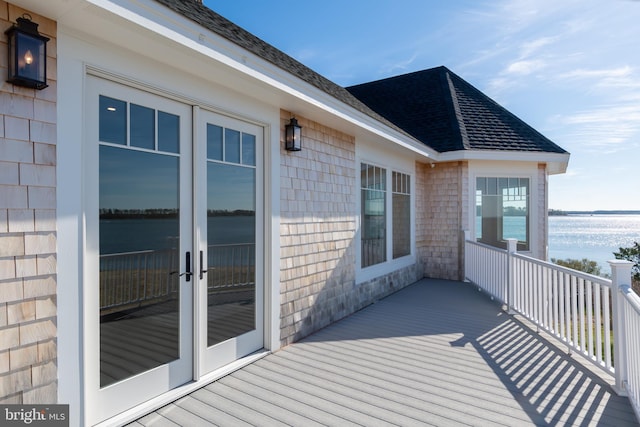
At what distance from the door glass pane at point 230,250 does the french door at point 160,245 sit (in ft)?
0.03

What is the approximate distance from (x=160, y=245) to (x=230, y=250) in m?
0.77

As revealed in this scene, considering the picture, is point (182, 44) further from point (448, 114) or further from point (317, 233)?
point (448, 114)

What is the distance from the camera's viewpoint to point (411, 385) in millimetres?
3023

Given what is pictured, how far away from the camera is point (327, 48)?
11180mm

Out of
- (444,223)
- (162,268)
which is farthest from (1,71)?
(444,223)

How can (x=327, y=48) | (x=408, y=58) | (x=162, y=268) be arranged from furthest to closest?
(x=408, y=58) → (x=327, y=48) → (x=162, y=268)

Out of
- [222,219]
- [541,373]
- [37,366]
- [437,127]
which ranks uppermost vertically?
[437,127]

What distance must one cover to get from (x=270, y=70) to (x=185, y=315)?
229 cm

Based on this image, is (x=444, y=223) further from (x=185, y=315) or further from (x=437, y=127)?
(x=185, y=315)

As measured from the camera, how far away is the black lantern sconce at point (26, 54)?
73.0 inches

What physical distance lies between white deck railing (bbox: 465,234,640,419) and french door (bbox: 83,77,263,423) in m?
3.24

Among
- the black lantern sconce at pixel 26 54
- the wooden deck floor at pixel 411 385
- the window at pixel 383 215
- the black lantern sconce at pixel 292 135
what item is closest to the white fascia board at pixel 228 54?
the black lantern sconce at pixel 292 135

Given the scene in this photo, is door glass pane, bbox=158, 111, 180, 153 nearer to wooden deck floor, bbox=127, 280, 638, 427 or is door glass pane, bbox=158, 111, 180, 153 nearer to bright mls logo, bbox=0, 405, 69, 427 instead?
bright mls logo, bbox=0, 405, 69, 427

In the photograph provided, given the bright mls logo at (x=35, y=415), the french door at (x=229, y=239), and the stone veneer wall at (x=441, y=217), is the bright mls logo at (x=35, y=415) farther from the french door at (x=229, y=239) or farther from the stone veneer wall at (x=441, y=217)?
the stone veneer wall at (x=441, y=217)
